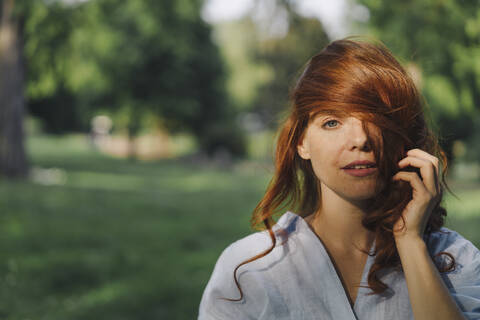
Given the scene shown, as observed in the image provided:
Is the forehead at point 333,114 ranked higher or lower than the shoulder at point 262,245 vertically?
higher

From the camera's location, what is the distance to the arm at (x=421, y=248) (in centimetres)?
177

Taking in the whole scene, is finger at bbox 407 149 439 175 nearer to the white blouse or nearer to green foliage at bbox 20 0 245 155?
the white blouse

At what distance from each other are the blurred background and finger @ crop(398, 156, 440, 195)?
75 cm

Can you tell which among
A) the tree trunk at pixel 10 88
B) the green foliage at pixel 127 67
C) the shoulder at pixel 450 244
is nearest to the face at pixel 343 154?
the shoulder at pixel 450 244

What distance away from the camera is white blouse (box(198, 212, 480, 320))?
189 cm

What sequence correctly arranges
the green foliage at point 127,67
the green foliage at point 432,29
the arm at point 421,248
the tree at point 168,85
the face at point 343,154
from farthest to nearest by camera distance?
the tree at point 168,85 < the green foliage at point 127,67 < the green foliage at point 432,29 < the face at point 343,154 < the arm at point 421,248

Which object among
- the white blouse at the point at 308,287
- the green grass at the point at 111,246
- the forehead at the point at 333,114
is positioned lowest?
the green grass at the point at 111,246

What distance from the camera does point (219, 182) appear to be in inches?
757

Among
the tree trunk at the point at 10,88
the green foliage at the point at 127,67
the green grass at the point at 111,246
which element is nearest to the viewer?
the green grass at the point at 111,246

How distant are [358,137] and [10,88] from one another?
14532 millimetres

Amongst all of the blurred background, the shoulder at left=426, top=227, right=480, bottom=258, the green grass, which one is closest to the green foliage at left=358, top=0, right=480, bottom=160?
the blurred background

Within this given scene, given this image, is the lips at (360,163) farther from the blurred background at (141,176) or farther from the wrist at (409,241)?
the blurred background at (141,176)

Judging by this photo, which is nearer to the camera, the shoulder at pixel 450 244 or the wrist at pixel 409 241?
the wrist at pixel 409 241

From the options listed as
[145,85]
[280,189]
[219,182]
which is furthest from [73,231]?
[145,85]
